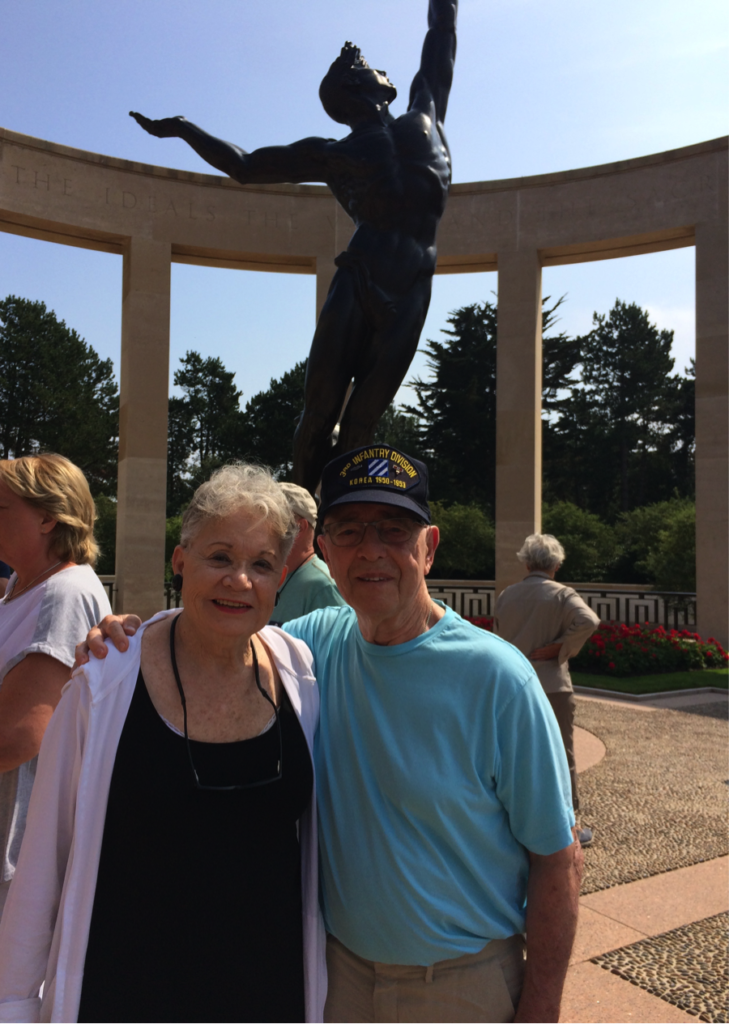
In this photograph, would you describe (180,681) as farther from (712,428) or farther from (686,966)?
(712,428)

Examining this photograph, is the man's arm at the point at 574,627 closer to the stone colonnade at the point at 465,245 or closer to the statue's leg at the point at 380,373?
the statue's leg at the point at 380,373

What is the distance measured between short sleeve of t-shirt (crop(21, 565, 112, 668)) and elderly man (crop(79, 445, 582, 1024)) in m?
0.44

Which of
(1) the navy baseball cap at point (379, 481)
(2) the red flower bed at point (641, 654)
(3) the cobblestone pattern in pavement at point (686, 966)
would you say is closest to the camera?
(1) the navy baseball cap at point (379, 481)

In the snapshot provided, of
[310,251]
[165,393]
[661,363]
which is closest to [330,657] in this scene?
[165,393]

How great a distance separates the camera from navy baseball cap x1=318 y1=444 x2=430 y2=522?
6.81ft

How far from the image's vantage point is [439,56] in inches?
213

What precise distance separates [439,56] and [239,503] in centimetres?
454

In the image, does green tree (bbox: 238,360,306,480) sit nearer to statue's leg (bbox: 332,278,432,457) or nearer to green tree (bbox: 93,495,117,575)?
green tree (bbox: 93,495,117,575)

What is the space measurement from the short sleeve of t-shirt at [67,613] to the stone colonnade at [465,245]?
43.9 ft

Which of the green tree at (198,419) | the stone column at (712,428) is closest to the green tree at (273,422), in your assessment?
the green tree at (198,419)

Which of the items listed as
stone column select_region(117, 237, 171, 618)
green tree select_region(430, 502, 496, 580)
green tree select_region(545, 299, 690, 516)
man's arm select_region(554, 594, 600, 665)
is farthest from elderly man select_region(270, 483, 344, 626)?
green tree select_region(545, 299, 690, 516)

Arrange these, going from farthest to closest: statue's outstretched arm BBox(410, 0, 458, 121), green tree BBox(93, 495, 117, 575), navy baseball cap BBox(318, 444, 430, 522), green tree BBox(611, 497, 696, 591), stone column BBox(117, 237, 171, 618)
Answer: green tree BBox(93, 495, 117, 575), green tree BBox(611, 497, 696, 591), stone column BBox(117, 237, 171, 618), statue's outstretched arm BBox(410, 0, 458, 121), navy baseball cap BBox(318, 444, 430, 522)

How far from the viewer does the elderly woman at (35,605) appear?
7.60ft

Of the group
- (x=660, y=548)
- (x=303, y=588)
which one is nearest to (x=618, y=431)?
(x=660, y=548)
